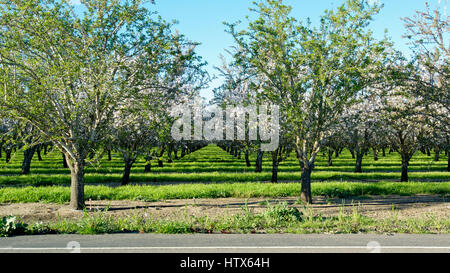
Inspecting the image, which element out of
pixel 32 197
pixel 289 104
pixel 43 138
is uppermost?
pixel 289 104

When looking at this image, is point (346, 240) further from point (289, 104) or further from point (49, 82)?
point (49, 82)

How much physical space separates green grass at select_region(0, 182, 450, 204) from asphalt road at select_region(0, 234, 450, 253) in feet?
25.5

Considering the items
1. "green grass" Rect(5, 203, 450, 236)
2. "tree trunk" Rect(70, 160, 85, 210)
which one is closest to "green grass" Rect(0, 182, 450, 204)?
"tree trunk" Rect(70, 160, 85, 210)

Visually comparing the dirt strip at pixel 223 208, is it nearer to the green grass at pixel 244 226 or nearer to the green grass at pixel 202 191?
the green grass at pixel 202 191

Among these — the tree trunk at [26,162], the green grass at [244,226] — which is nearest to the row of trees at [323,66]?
the green grass at [244,226]

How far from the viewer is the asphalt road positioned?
266 inches

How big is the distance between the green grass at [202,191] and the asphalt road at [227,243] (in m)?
7.79

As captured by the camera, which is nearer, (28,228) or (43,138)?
(28,228)

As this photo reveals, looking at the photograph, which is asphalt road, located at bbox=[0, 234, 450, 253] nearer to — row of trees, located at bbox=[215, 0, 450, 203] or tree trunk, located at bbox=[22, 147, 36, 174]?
row of trees, located at bbox=[215, 0, 450, 203]

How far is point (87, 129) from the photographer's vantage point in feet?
43.2

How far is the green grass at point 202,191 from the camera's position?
15.3 metres

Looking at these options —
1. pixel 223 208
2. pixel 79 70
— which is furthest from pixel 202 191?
pixel 79 70
